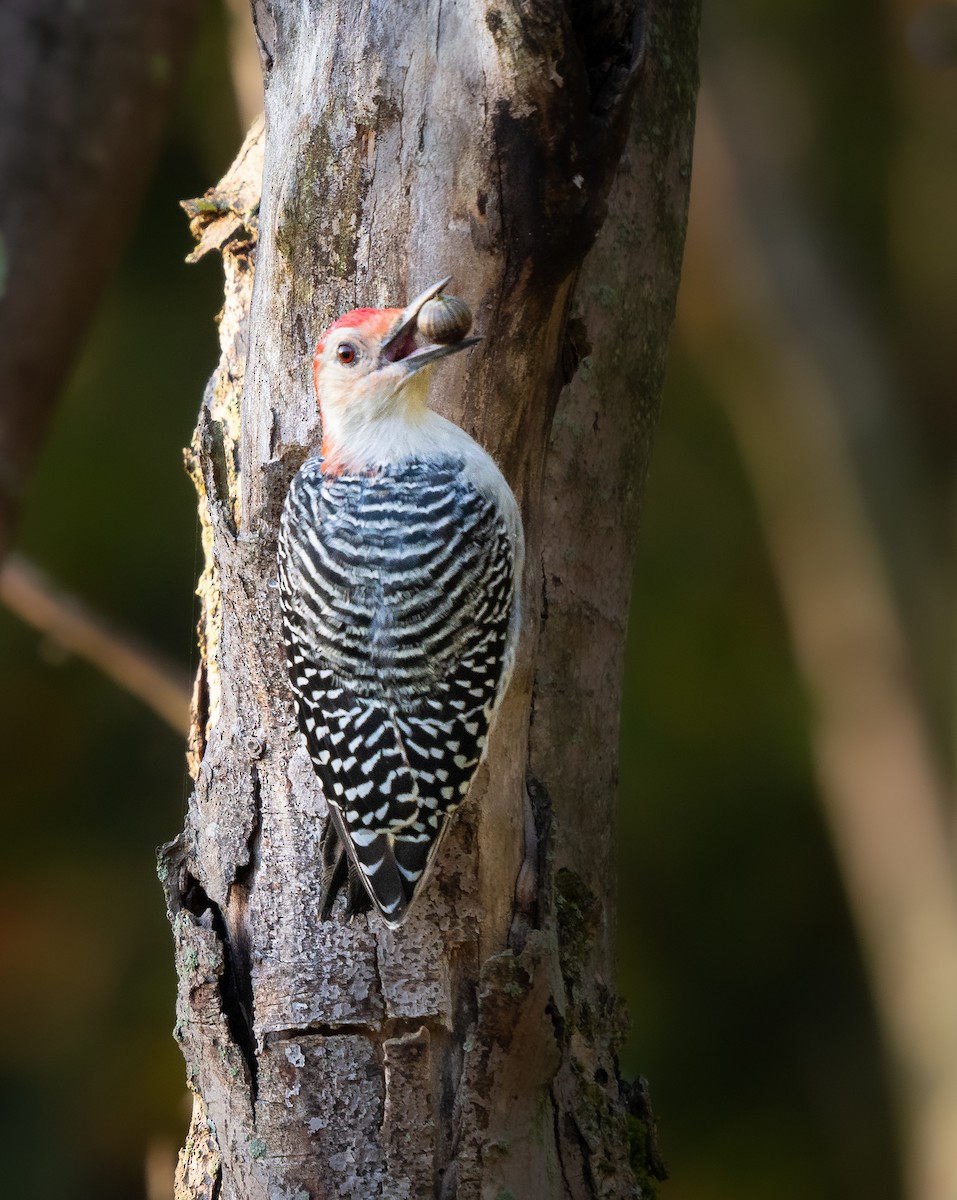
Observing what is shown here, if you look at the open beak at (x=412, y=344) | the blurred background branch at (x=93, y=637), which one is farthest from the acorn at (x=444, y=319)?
the blurred background branch at (x=93, y=637)

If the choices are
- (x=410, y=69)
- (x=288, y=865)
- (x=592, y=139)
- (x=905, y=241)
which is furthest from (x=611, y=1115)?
(x=905, y=241)

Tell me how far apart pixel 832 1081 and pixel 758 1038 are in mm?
487

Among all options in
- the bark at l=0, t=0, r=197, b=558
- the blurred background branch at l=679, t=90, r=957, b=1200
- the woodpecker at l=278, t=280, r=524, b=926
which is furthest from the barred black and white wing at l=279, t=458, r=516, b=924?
the blurred background branch at l=679, t=90, r=957, b=1200

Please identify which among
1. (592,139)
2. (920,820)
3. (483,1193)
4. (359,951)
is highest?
(592,139)

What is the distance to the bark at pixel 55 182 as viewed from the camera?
3.33m

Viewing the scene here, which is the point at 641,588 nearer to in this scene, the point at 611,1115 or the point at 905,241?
the point at 905,241

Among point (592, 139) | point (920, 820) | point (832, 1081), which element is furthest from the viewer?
point (832, 1081)

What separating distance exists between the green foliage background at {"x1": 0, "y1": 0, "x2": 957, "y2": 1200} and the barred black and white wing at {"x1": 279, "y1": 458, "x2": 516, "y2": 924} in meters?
5.15

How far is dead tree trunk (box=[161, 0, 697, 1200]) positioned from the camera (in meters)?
2.54

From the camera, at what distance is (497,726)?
2.78 metres

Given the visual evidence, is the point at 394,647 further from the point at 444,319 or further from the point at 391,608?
the point at 444,319

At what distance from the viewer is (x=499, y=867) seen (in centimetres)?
270

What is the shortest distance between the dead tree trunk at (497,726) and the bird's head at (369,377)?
0.18 feet

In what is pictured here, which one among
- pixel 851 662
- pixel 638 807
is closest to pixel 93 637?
pixel 851 662
